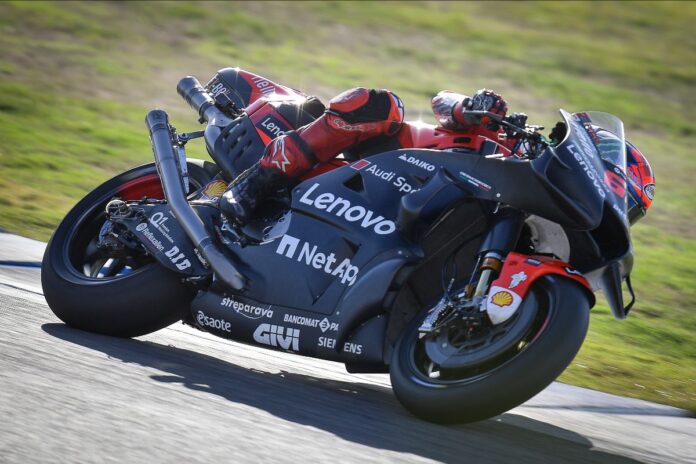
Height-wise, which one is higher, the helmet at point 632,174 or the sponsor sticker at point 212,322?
the helmet at point 632,174

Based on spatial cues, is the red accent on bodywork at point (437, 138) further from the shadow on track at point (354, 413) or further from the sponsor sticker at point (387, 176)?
the shadow on track at point (354, 413)

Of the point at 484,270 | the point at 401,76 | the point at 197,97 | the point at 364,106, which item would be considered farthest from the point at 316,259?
the point at 401,76

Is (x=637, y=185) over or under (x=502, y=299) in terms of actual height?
over

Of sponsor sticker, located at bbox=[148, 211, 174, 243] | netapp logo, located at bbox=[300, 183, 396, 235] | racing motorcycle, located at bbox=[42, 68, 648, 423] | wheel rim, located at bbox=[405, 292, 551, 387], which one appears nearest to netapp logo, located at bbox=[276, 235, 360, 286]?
racing motorcycle, located at bbox=[42, 68, 648, 423]

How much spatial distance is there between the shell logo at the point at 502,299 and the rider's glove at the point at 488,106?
80 cm

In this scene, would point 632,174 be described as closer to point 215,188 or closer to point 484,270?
point 484,270

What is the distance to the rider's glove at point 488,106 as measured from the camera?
4410 millimetres

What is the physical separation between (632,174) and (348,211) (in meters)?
1.13

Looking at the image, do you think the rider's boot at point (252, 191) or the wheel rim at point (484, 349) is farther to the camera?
the rider's boot at point (252, 191)

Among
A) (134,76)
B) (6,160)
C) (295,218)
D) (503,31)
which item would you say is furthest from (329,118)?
(503,31)

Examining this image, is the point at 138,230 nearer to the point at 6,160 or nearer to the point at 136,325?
the point at 136,325

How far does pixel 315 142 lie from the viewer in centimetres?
488

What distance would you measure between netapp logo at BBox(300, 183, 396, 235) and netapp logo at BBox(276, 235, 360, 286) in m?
0.16

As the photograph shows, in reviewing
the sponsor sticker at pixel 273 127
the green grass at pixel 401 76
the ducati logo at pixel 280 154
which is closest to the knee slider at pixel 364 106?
the ducati logo at pixel 280 154
